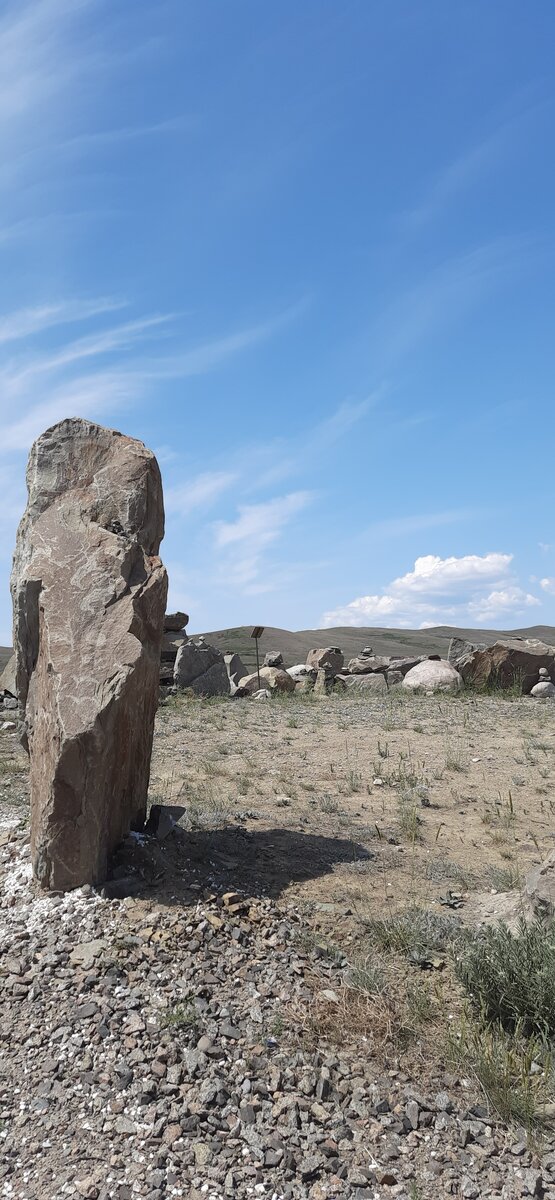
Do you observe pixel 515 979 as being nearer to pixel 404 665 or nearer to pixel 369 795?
pixel 369 795

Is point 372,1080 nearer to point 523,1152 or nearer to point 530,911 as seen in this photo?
point 523,1152

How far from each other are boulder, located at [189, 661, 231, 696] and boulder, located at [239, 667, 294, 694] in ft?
1.68

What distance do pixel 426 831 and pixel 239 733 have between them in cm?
533

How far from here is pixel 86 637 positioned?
5.17 meters

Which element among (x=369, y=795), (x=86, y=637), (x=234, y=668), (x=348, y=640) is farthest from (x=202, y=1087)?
(x=348, y=640)

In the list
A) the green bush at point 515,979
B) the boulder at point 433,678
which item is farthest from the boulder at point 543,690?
the green bush at point 515,979

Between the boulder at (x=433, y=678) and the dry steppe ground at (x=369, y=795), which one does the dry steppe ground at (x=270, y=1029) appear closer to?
the dry steppe ground at (x=369, y=795)

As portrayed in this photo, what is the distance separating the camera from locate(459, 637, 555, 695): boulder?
1769 centimetres

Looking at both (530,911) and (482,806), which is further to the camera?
(482,806)

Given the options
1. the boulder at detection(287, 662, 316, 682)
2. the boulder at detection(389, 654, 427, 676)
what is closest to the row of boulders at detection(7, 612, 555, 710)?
the boulder at detection(389, 654, 427, 676)

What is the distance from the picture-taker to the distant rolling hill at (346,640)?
157 feet

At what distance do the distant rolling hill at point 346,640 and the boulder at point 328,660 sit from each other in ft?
55.3

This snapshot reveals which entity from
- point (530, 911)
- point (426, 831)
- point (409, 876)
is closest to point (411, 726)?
point (426, 831)

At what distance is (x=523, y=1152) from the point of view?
124 inches
